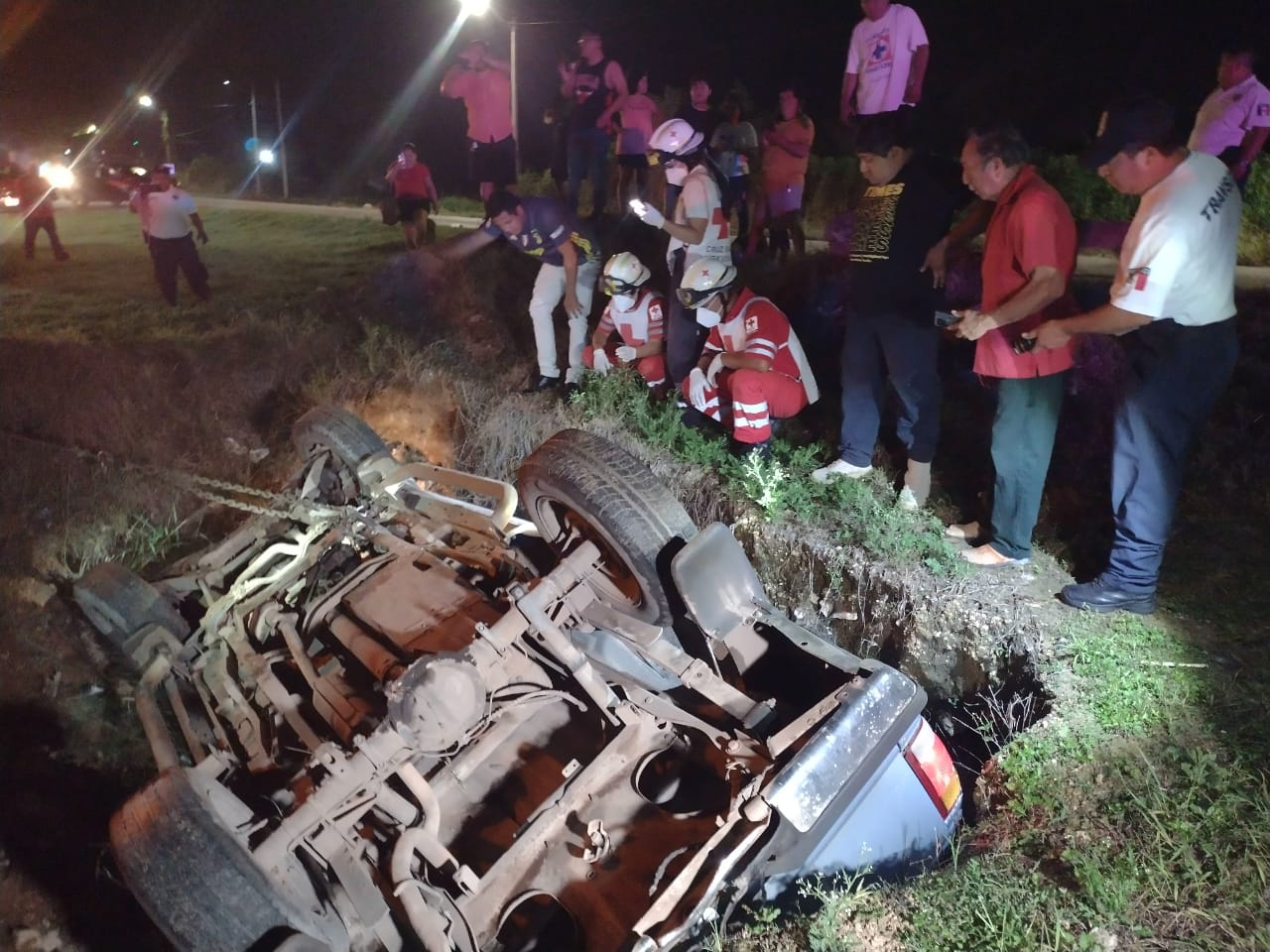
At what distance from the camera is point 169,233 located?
8.58m

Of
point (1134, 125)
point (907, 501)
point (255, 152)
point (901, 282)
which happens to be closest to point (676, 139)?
point (901, 282)

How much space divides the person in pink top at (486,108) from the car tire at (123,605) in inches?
202

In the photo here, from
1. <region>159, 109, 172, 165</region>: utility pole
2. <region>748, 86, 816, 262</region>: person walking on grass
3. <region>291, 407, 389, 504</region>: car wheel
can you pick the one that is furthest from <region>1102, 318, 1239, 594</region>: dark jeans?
<region>159, 109, 172, 165</region>: utility pole

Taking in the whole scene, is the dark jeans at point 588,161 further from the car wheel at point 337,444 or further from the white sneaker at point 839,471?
the white sneaker at point 839,471

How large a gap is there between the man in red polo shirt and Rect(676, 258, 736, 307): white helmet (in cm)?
146

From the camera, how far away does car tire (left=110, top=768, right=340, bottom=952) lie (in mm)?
2305

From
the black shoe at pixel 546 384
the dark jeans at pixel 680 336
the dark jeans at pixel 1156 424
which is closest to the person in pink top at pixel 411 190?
the black shoe at pixel 546 384

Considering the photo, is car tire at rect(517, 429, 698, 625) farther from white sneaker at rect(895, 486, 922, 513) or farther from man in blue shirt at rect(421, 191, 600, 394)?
man in blue shirt at rect(421, 191, 600, 394)

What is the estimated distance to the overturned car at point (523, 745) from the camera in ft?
7.79

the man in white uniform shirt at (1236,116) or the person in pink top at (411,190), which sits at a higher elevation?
the man in white uniform shirt at (1236,116)

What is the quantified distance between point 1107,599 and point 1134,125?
72.1 inches

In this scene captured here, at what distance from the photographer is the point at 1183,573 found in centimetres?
381

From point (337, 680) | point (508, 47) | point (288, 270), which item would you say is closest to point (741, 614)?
point (337, 680)

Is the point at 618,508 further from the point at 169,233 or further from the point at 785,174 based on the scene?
the point at 169,233
